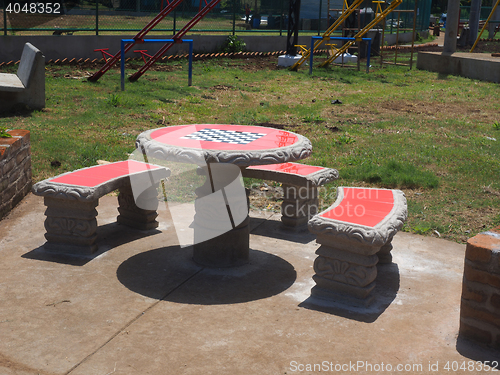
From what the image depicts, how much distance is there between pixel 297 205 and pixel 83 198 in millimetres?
2157

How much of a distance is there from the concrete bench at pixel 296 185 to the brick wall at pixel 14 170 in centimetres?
236

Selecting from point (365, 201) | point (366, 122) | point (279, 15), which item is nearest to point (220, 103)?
A: point (366, 122)

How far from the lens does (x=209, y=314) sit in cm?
373

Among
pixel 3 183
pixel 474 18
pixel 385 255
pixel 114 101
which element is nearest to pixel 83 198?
pixel 3 183

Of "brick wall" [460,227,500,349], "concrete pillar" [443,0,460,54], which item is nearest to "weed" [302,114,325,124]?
"brick wall" [460,227,500,349]

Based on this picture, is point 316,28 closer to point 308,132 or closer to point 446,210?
point 308,132

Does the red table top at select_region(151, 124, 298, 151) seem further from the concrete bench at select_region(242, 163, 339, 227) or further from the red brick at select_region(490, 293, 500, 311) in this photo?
the red brick at select_region(490, 293, 500, 311)

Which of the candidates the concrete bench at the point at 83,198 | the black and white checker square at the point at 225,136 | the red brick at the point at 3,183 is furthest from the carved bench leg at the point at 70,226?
the black and white checker square at the point at 225,136

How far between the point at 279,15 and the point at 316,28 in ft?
11.0

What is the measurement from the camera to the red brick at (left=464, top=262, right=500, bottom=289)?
3.27m

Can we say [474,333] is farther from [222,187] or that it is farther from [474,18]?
[474,18]

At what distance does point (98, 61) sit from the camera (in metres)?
14.3

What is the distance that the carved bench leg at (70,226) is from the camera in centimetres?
464

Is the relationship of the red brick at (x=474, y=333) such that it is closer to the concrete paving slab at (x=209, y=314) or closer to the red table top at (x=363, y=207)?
the concrete paving slab at (x=209, y=314)
